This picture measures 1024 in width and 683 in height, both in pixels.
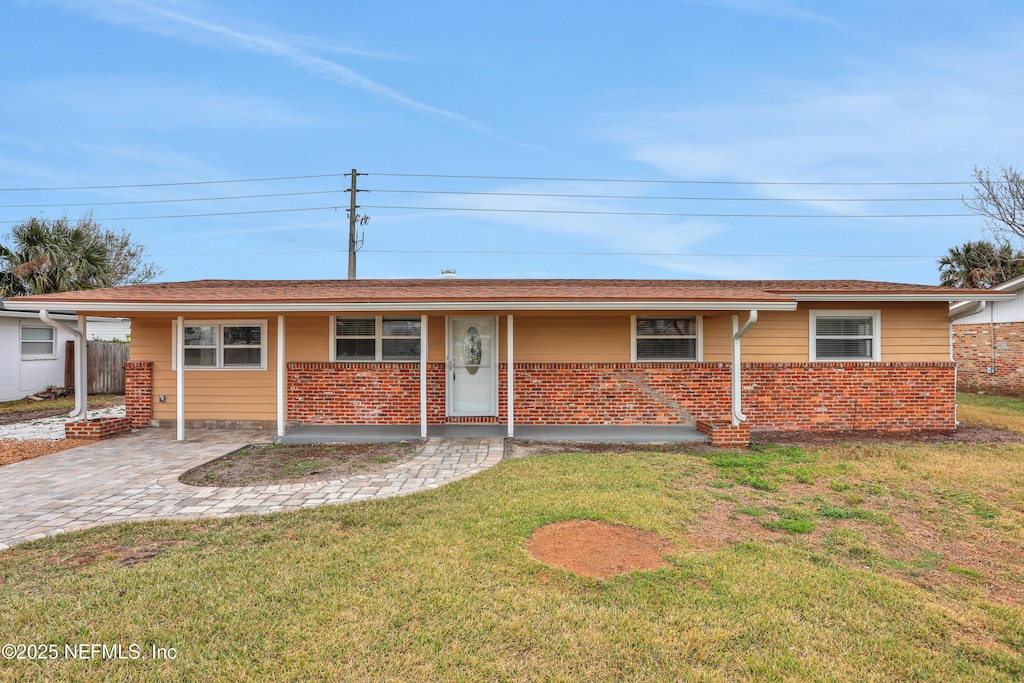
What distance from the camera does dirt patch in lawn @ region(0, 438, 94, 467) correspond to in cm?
719

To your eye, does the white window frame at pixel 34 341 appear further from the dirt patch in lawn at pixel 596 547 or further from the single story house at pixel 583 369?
the dirt patch in lawn at pixel 596 547

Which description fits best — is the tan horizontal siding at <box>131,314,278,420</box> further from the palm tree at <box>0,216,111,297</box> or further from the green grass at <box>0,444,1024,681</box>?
the palm tree at <box>0,216,111,297</box>

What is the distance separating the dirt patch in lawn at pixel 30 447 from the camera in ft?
23.6

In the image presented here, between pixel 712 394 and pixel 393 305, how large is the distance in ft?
19.2

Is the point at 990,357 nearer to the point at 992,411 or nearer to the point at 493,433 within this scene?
the point at 992,411

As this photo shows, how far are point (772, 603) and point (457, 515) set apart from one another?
2573 millimetres

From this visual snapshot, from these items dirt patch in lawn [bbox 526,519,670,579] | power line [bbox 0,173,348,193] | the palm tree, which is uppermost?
power line [bbox 0,173,348,193]

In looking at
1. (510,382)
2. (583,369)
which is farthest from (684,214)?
(510,382)

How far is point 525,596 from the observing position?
3064 mm

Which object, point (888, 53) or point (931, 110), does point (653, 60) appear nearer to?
point (888, 53)

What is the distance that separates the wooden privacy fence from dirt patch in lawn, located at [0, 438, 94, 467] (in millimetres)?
8869

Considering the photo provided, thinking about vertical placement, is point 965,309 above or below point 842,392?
above

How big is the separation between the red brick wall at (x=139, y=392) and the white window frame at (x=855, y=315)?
12.4 meters

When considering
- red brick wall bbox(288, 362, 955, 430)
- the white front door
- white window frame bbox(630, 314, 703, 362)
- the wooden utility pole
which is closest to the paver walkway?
the white front door
